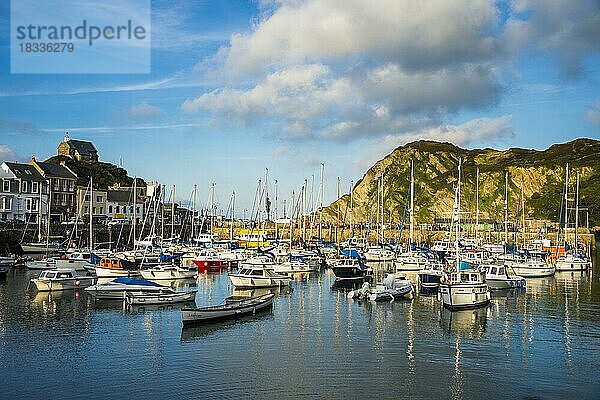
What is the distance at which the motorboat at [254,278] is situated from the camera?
46438 mm

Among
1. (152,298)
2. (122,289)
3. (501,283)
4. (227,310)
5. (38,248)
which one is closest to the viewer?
(227,310)

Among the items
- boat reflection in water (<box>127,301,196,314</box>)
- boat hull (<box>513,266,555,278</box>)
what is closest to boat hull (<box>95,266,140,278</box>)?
boat reflection in water (<box>127,301,196,314</box>)

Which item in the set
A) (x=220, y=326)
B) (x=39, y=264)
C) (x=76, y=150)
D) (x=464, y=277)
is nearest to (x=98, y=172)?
(x=76, y=150)

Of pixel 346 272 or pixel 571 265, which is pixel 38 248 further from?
pixel 571 265

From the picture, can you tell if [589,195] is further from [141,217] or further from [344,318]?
[344,318]

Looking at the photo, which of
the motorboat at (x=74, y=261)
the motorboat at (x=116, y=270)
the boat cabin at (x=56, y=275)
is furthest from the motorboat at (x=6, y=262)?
the boat cabin at (x=56, y=275)

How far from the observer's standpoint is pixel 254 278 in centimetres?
4662

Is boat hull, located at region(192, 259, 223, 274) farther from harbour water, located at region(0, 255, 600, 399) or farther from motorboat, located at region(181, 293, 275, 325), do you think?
motorboat, located at region(181, 293, 275, 325)

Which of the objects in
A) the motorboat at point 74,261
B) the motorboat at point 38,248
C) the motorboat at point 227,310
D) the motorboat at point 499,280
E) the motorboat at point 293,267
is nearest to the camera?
the motorboat at point 227,310

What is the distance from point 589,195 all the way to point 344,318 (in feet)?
420

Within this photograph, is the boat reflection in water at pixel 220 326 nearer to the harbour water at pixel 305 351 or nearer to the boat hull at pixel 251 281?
the harbour water at pixel 305 351

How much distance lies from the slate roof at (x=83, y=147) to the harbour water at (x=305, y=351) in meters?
107

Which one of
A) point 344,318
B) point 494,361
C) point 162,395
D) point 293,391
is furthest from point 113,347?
point 494,361

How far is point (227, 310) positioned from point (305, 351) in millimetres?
7801
